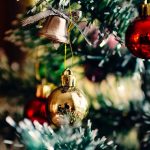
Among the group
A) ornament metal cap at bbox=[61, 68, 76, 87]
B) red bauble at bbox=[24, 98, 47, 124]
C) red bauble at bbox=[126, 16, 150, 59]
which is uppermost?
red bauble at bbox=[126, 16, 150, 59]

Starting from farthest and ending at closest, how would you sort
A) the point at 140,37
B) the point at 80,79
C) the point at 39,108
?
the point at 80,79 < the point at 39,108 < the point at 140,37

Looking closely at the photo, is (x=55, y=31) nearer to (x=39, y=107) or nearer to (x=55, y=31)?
(x=55, y=31)

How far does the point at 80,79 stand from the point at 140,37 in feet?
1.17

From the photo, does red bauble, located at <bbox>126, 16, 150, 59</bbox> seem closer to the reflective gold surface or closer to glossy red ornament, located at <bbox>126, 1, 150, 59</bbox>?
glossy red ornament, located at <bbox>126, 1, 150, 59</bbox>

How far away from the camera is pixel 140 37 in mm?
762

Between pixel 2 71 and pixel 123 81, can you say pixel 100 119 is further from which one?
pixel 2 71

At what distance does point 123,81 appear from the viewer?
1.09 meters

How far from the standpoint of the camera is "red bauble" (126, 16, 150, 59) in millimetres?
760

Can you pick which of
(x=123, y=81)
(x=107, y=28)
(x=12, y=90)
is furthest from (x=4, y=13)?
(x=107, y=28)

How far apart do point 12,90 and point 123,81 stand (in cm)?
26

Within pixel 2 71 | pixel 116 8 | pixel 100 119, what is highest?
pixel 116 8

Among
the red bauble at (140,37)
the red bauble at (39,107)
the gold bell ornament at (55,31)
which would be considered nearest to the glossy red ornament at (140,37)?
the red bauble at (140,37)

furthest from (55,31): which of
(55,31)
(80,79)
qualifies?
(80,79)

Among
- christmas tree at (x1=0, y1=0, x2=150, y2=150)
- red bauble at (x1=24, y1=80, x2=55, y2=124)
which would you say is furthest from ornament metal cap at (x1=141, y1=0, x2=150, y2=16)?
red bauble at (x1=24, y1=80, x2=55, y2=124)
